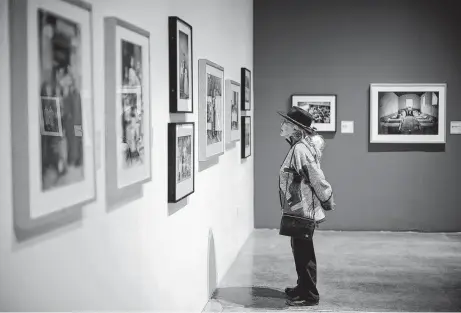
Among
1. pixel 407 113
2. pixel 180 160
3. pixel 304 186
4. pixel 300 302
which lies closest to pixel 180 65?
pixel 180 160

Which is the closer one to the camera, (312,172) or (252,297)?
(312,172)

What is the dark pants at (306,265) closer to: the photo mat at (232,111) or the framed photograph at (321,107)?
the photo mat at (232,111)

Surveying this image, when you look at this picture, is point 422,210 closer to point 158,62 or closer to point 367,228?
point 367,228

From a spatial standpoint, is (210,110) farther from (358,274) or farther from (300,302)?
(358,274)

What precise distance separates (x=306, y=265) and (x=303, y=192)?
0.62 m

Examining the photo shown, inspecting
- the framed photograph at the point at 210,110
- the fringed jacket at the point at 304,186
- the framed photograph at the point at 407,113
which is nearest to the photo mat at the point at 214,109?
the framed photograph at the point at 210,110

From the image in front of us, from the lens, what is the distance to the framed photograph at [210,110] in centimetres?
465

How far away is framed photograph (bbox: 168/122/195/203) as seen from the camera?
3666mm

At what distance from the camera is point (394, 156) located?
8.51 m

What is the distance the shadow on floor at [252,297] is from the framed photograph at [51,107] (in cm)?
307

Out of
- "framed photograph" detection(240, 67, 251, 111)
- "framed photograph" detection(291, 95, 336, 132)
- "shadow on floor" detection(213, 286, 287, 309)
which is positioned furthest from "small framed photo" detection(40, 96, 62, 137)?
"framed photograph" detection(291, 95, 336, 132)

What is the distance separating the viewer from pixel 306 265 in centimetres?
509

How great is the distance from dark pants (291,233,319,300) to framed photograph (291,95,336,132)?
3.68 metres

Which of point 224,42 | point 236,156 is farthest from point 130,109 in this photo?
point 236,156
